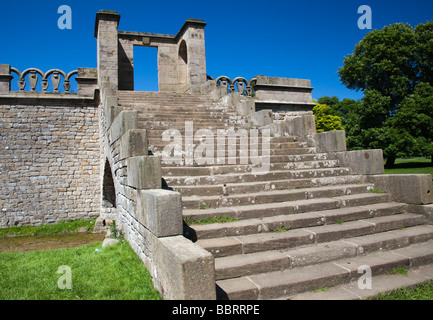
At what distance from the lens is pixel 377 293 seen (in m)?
3.35

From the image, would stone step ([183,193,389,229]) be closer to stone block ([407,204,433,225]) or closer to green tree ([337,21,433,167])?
stone block ([407,204,433,225])

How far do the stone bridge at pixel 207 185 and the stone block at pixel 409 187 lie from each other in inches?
0.8

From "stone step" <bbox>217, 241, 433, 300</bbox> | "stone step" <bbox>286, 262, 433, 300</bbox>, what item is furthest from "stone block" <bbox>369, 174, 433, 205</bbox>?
"stone step" <bbox>286, 262, 433, 300</bbox>

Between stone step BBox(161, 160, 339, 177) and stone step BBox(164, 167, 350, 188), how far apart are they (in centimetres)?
21

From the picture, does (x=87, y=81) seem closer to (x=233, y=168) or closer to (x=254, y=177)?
(x=233, y=168)

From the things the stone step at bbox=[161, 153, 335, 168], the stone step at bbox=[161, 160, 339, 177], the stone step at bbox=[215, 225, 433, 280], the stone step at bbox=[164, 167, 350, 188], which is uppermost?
the stone step at bbox=[161, 153, 335, 168]

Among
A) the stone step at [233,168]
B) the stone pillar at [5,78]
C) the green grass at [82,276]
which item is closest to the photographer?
the green grass at [82,276]

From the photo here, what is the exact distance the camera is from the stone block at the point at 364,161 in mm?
6094

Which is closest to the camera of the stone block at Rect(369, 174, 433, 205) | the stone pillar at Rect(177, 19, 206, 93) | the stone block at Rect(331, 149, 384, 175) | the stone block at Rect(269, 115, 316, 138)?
the stone block at Rect(369, 174, 433, 205)

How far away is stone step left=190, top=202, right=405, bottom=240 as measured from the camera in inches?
163

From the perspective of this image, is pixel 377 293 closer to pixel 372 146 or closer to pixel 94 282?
pixel 94 282

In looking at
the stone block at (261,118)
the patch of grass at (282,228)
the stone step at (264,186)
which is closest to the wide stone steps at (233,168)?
the stone step at (264,186)

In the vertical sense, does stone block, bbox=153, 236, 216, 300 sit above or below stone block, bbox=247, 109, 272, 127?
below

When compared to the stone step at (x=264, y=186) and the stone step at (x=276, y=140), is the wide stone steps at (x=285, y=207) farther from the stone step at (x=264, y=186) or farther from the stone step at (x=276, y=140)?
the stone step at (x=276, y=140)
